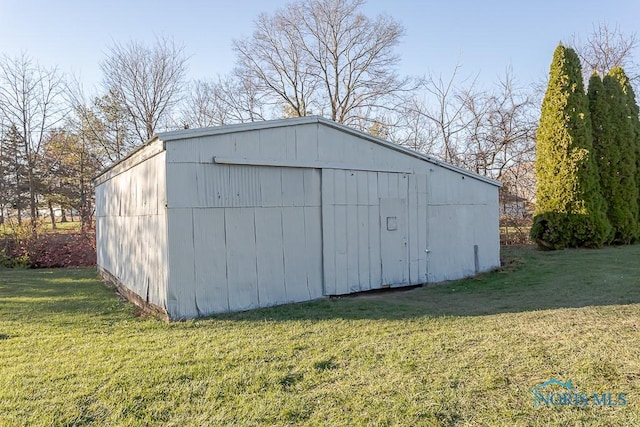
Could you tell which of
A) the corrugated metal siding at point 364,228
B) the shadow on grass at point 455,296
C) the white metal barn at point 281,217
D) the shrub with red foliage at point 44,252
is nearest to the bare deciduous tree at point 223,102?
the shrub with red foliage at point 44,252

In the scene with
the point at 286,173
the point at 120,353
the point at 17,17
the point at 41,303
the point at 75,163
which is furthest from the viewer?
the point at 75,163

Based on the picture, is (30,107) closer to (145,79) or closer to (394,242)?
(145,79)

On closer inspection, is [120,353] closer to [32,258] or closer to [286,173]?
[286,173]

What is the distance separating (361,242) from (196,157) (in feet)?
9.79

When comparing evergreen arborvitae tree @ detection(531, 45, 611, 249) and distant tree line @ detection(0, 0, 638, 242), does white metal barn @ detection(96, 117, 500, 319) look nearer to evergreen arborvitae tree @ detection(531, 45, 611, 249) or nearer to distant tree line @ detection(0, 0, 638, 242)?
evergreen arborvitae tree @ detection(531, 45, 611, 249)

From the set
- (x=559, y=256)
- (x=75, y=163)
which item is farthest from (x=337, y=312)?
(x=75, y=163)

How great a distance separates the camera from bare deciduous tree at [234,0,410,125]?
19.7 meters

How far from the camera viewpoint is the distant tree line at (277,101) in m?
17.0

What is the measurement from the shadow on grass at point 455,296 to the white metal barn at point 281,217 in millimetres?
374

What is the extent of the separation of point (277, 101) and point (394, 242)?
15.1 metres

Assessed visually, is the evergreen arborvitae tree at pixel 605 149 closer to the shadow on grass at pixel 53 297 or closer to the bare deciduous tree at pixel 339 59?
the bare deciduous tree at pixel 339 59

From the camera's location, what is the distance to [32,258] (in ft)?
42.4

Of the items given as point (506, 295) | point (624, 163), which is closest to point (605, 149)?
point (624, 163)

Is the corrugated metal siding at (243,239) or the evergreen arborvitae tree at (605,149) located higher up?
the evergreen arborvitae tree at (605,149)
